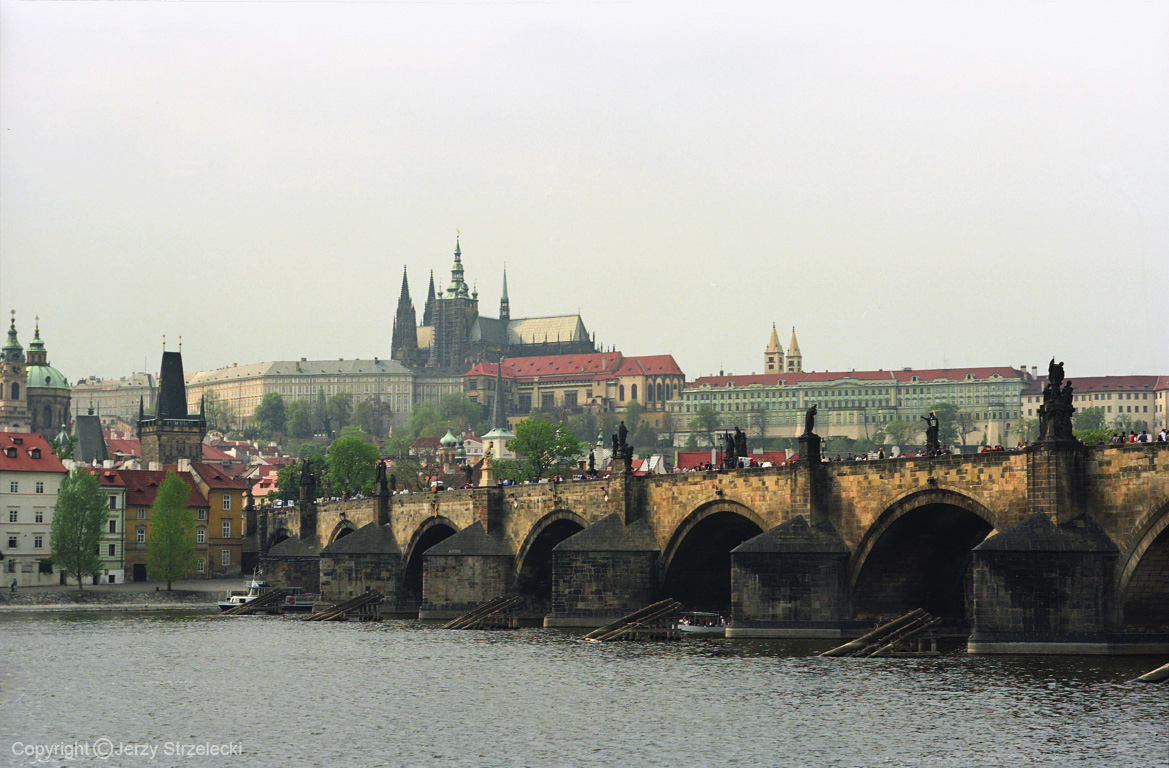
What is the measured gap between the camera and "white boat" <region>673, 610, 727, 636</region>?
63.6 metres

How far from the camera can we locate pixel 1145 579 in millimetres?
45781

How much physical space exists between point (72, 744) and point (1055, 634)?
25.7 m

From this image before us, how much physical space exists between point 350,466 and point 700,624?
90.7m

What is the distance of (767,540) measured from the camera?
56344 mm

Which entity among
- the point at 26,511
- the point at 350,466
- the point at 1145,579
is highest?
the point at 350,466

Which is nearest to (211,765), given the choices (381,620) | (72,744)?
(72,744)

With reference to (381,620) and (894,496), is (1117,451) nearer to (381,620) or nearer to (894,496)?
(894,496)

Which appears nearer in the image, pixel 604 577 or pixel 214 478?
pixel 604 577

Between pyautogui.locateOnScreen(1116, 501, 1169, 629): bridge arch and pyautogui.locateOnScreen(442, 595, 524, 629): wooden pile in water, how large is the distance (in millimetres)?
33052

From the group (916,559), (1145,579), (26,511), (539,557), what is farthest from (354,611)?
(1145,579)

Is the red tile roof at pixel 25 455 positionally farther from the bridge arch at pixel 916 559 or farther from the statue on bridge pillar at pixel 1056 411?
the statue on bridge pillar at pixel 1056 411

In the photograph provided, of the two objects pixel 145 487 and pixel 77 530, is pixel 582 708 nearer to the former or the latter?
pixel 77 530

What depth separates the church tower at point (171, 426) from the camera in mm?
168875

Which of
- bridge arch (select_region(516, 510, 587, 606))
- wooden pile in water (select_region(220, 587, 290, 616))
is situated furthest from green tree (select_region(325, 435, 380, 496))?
bridge arch (select_region(516, 510, 587, 606))
